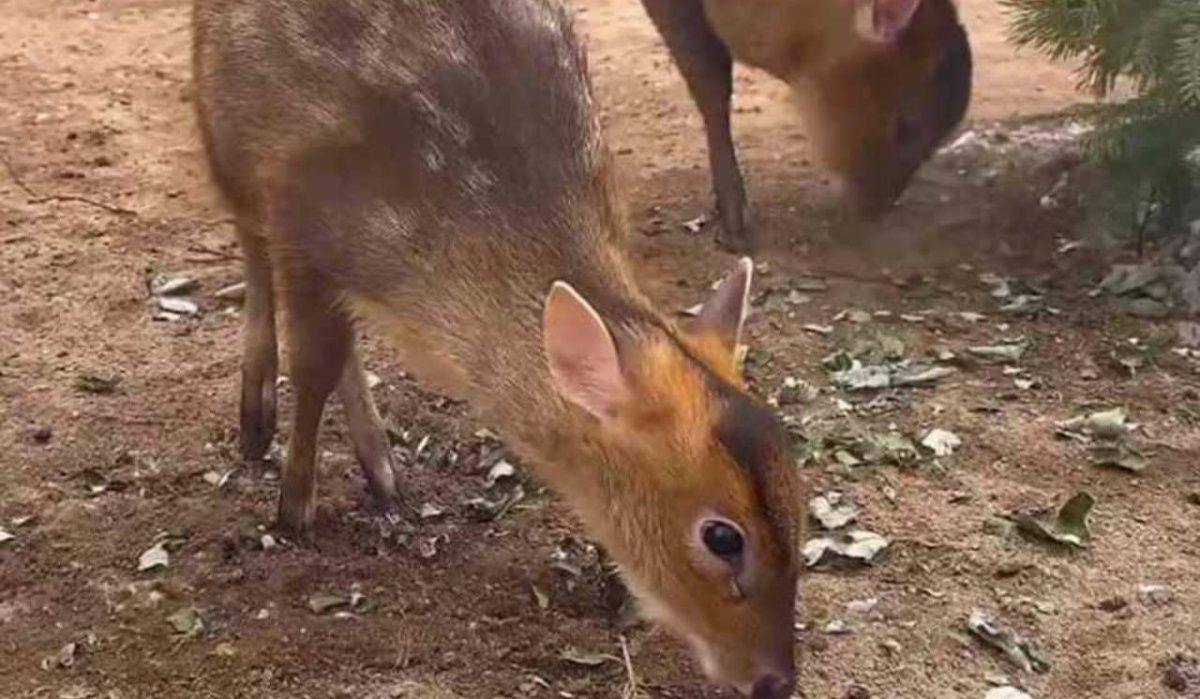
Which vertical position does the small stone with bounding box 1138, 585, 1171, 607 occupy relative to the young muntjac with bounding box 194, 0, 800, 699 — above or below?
below

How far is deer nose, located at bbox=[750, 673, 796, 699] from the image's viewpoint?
325 cm

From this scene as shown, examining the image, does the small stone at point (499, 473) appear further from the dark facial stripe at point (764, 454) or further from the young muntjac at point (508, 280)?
the dark facial stripe at point (764, 454)

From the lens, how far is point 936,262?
5.81 m

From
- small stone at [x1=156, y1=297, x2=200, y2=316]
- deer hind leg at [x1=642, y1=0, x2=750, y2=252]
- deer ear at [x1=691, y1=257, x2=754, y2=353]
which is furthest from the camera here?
deer hind leg at [x1=642, y1=0, x2=750, y2=252]

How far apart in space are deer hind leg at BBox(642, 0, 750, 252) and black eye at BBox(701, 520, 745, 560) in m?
2.70

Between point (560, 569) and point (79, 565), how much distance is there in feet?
3.20

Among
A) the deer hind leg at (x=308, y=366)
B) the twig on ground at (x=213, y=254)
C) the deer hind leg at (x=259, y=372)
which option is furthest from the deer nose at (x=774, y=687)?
the twig on ground at (x=213, y=254)

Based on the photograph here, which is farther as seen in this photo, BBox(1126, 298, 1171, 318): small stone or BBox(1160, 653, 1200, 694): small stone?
BBox(1126, 298, 1171, 318): small stone

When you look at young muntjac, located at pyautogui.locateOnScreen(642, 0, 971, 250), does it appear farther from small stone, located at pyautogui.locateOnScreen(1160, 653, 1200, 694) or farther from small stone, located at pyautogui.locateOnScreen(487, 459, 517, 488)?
small stone, located at pyautogui.locateOnScreen(1160, 653, 1200, 694)

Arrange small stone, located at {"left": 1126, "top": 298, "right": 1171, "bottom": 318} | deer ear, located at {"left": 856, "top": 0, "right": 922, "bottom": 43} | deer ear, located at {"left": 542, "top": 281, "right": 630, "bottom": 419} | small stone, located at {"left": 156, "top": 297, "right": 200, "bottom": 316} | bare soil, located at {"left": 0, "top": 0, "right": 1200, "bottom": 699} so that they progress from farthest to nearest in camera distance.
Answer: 1. deer ear, located at {"left": 856, "top": 0, "right": 922, "bottom": 43}
2. small stone, located at {"left": 1126, "top": 298, "right": 1171, "bottom": 318}
3. small stone, located at {"left": 156, "top": 297, "right": 200, "bottom": 316}
4. bare soil, located at {"left": 0, "top": 0, "right": 1200, "bottom": 699}
5. deer ear, located at {"left": 542, "top": 281, "right": 630, "bottom": 419}

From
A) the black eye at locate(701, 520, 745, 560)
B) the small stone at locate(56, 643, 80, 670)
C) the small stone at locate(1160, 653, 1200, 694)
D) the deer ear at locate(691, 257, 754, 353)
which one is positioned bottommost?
the small stone at locate(56, 643, 80, 670)

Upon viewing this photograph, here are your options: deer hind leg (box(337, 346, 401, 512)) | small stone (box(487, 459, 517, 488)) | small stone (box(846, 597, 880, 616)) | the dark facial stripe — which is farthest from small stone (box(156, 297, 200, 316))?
the dark facial stripe

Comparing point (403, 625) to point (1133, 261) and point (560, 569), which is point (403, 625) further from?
point (1133, 261)

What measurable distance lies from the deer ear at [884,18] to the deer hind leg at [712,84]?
0.45 metres
